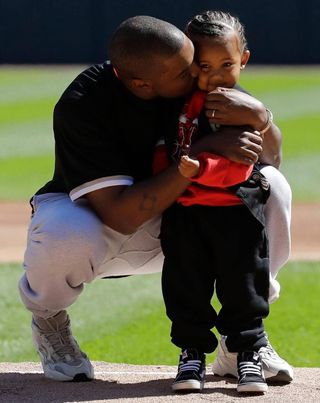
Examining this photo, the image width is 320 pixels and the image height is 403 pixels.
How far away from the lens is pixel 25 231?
29.8 ft

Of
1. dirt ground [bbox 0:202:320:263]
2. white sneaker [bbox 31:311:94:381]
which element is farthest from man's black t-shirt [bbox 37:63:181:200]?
dirt ground [bbox 0:202:320:263]

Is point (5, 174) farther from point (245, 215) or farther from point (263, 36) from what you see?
point (263, 36)

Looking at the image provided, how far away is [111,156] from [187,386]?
0.87 meters

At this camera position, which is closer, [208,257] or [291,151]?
[208,257]

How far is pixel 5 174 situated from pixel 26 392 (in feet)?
26.0

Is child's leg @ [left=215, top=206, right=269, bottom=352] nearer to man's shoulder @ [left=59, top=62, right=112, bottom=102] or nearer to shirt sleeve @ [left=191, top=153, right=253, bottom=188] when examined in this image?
shirt sleeve @ [left=191, top=153, right=253, bottom=188]

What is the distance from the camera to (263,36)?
29.6m

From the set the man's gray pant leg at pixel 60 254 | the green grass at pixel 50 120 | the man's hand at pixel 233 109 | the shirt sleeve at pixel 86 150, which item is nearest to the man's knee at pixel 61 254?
the man's gray pant leg at pixel 60 254

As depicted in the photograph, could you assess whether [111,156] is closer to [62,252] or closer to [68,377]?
[62,252]

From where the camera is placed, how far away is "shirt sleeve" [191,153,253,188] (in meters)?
3.73

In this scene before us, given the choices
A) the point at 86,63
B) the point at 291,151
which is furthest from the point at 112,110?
the point at 86,63

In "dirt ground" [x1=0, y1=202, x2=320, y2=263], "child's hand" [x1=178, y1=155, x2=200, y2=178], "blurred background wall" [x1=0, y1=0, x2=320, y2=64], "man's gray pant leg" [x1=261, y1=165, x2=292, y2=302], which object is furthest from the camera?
"blurred background wall" [x1=0, y1=0, x2=320, y2=64]

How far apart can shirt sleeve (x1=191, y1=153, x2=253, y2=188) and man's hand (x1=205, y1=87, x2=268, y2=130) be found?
0.16m

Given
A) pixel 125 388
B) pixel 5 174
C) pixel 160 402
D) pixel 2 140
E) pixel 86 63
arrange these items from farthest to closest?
1. pixel 86 63
2. pixel 2 140
3. pixel 5 174
4. pixel 125 388
5. pixel 160 402
